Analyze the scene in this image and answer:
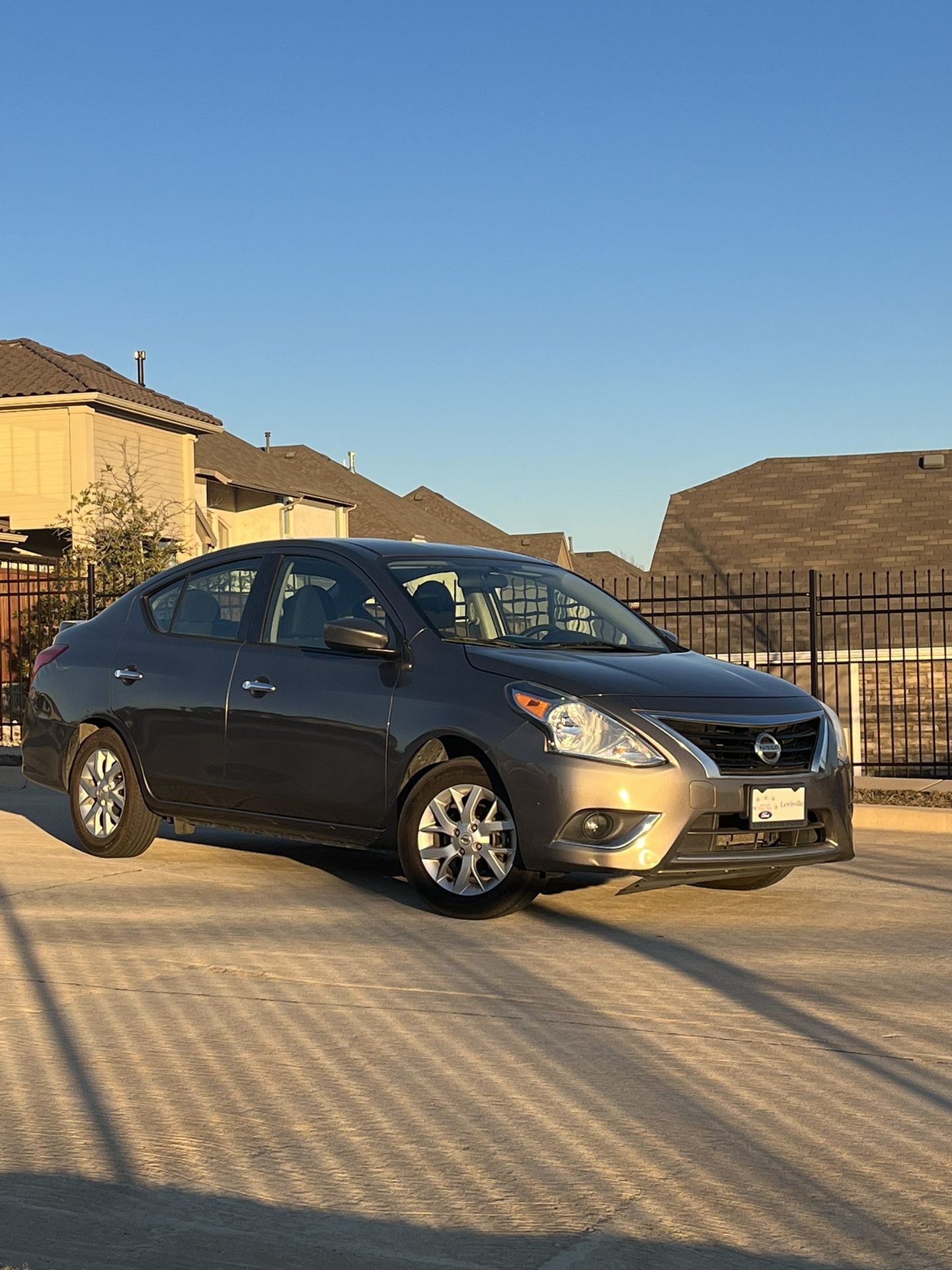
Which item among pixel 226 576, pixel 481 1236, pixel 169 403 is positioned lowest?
pixel 481 1236

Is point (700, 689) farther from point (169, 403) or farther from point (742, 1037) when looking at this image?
point (169, 403)

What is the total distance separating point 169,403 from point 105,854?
2419 centimetres

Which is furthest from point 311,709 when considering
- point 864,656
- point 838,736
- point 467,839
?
point 864,656

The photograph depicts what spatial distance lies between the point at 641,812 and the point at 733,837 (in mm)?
513

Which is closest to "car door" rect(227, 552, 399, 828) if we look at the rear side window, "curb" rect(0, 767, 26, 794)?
the rear side window

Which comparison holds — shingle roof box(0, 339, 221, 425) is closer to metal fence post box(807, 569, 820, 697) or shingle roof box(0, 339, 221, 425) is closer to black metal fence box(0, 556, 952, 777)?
black metal fence box(0, 556, 952, 777)

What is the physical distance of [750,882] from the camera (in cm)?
877

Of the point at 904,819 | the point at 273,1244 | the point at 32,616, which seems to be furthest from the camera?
the point at 32,616

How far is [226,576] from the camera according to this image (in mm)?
9305

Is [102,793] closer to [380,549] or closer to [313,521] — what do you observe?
[380,549]

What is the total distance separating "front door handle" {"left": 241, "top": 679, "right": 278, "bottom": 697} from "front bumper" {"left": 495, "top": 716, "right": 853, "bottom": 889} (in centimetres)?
157

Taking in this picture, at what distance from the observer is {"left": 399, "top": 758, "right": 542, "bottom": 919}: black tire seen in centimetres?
762

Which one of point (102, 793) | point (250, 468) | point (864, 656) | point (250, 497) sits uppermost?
point (250, 468)

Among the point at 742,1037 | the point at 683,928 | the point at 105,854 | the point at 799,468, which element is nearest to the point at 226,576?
the point at 105,854
